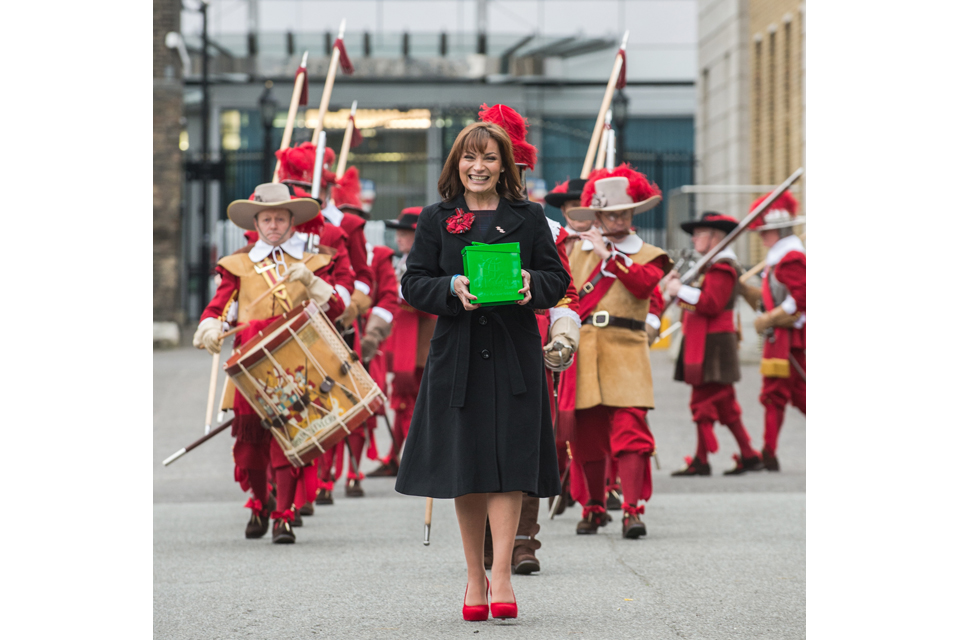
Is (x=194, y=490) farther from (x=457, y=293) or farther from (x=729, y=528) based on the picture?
(x=457, y=293)

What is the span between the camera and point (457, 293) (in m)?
4.86

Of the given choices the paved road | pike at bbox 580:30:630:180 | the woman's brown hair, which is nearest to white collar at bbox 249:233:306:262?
the paved road

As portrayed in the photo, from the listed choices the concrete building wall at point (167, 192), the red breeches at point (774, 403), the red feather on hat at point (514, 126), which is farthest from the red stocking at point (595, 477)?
the concrete building wall at point (167, 192)

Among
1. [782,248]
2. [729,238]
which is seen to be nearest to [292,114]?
[729,238]

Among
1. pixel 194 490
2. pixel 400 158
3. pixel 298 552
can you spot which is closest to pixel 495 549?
pixel 298 552

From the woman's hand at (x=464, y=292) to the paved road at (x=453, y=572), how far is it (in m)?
1.13

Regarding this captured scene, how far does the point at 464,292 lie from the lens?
483cm

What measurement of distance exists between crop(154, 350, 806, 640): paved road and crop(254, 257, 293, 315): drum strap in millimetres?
1243

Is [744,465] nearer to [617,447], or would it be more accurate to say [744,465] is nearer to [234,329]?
[617,447]

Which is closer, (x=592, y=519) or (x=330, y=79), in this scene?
(x=592, y=519)

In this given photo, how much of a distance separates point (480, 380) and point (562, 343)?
19.1 inches

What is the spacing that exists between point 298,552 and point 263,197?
187 centimetres

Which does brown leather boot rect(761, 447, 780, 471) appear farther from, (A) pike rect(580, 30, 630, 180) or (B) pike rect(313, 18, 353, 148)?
(B) pike rect(313, 18, 353, 148)

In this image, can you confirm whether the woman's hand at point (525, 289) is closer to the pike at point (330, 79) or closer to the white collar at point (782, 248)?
the pike at point (330, 79)
